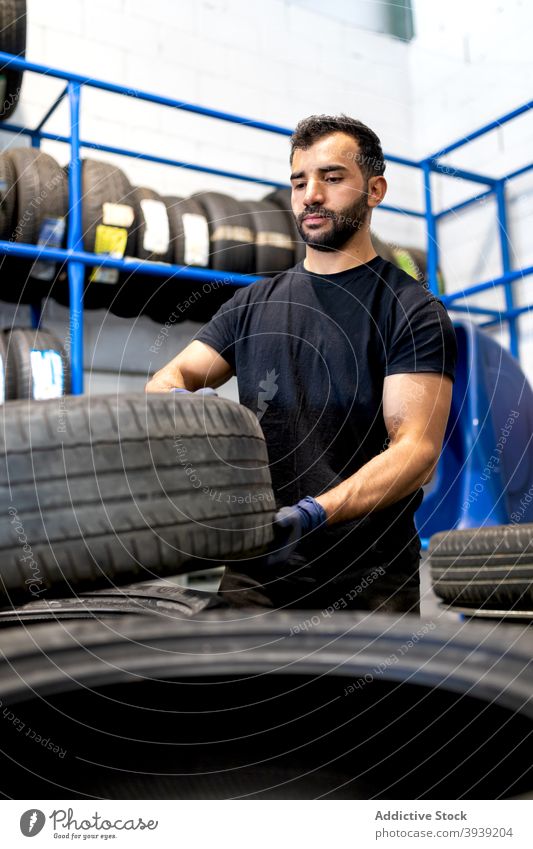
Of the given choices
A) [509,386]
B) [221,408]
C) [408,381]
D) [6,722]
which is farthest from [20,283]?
[6,722]

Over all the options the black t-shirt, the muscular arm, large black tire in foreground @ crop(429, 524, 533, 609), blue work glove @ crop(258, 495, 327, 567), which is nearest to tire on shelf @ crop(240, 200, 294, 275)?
large black tire in foreground @ crop(429, 524, 533, 609)

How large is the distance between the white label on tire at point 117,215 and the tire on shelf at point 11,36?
389 millimetres

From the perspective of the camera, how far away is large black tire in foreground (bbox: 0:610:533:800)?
372 millimetres

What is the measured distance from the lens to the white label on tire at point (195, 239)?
206 cm

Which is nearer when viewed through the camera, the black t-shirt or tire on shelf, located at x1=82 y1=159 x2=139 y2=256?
the black t-shirt

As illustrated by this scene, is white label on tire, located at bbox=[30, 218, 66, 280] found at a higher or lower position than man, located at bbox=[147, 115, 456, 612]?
higher

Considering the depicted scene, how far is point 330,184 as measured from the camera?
0.88m

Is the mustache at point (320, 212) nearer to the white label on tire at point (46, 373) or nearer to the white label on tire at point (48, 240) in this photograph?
the white label on tire at point (46, 373)

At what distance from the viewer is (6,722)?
38 centimetres

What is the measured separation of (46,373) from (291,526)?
122cm

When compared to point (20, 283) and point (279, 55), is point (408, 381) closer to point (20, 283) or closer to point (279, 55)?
point (20, 283)

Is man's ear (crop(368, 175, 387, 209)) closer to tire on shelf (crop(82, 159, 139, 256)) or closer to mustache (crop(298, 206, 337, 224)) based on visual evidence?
mustache (crop(298, 206, 337, 224))
